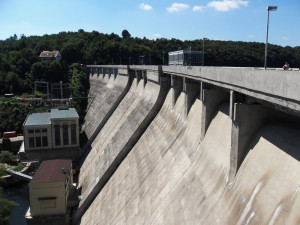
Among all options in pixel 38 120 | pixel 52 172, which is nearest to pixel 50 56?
pixel 38 120

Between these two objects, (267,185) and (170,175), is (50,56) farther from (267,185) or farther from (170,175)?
(267,185)

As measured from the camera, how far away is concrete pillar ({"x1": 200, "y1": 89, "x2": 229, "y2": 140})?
14.4 meters

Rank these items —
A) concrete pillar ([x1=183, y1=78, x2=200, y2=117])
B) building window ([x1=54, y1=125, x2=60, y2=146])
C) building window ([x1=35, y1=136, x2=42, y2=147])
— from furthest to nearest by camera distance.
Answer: building window ([x1=54, y1=125, x2=60, y2=146]) < building window ([x1=35, y1=136, x2=42, y2=147]) < concrete pillar ([x1=183, y1=78, x2=200, y2=117])

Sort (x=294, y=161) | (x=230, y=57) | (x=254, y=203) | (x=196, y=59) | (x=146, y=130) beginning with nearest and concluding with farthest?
(x=294, y=161)
(x=254, y=203)
(x=146, y=130)
(x=196, y=59)
(x=230, y=57)

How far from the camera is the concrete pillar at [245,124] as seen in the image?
10.1 metres

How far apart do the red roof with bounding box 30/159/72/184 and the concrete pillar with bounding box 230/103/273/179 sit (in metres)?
18.2

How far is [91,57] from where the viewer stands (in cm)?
9800

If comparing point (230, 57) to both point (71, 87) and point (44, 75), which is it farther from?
point (44, 75)

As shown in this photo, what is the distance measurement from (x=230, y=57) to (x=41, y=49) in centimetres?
7276

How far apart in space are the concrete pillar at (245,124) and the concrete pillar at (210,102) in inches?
162

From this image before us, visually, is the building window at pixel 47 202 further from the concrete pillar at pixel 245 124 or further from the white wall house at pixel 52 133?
the concrete pillar at pixel 245 124

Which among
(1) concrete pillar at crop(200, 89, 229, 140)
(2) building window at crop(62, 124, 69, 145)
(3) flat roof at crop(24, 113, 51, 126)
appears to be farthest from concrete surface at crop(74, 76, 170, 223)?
(3) flat roof at crop(24, 113, 51, 126)

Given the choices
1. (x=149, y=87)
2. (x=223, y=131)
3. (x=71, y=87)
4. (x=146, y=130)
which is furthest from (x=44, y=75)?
(x=223, y=131)

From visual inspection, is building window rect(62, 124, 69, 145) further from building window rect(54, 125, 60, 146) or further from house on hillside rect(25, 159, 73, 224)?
house on hillside rect(25, 159, 73, 224)
